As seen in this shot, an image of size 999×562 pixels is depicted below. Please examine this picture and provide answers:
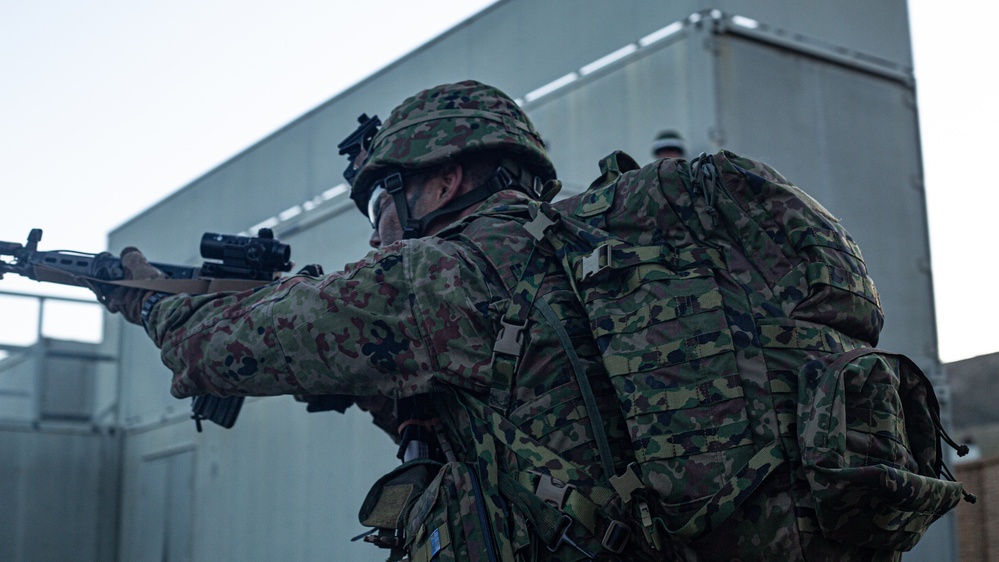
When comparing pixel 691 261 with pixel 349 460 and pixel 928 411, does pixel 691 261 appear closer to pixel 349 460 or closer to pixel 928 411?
pixel 928 411

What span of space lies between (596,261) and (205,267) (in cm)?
169

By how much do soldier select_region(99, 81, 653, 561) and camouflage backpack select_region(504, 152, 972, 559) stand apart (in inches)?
3.6

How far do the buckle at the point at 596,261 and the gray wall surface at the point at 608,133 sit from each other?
271cm

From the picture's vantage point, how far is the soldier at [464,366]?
2295mm

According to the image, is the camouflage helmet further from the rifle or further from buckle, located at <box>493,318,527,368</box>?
buckle, located at <box>493,318,527,368</box>

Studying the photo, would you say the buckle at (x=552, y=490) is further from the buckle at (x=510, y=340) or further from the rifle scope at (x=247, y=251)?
the rifle scope at (x=247, y=251)

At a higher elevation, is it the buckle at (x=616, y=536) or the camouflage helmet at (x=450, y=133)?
the camouflage helmet at (x=450, y=133)

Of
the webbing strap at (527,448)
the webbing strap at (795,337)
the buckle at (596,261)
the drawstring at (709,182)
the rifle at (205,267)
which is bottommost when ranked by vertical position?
the webbing strap at (527,448)

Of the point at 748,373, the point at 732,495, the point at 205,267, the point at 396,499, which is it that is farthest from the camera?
the point at 205,267

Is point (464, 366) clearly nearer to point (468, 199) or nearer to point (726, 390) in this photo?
point (726, 390)

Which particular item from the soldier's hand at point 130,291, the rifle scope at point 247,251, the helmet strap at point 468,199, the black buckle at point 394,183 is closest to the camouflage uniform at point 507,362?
the helmet strap at point 468,199

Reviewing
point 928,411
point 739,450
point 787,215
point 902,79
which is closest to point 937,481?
point 928,411

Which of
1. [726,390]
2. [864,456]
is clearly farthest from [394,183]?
[864,456]

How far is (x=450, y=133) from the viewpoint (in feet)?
9.82
